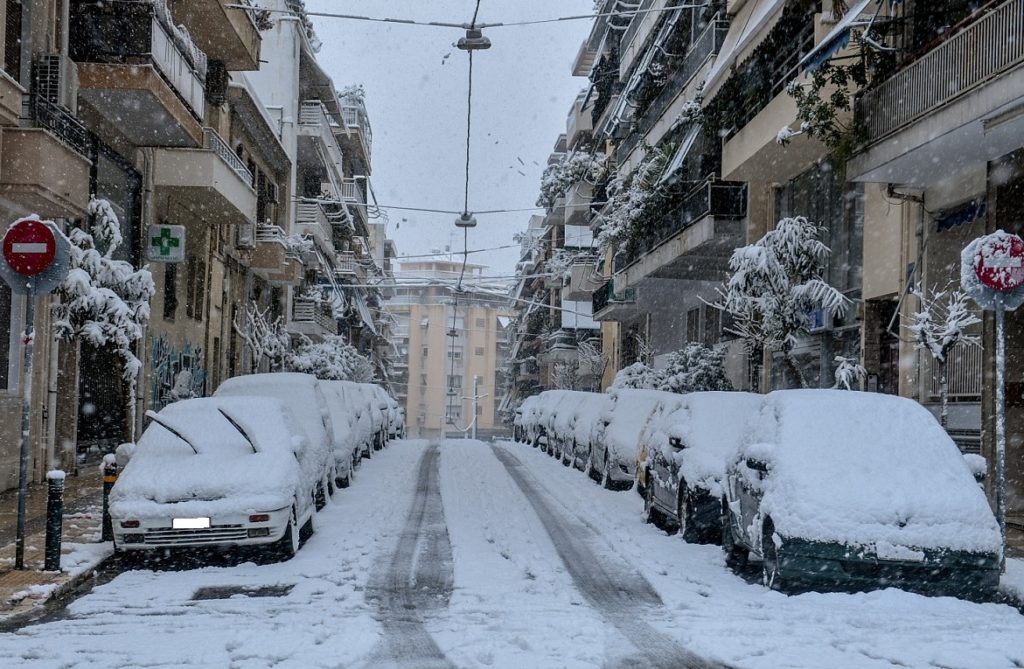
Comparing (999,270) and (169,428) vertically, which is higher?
(999,270)

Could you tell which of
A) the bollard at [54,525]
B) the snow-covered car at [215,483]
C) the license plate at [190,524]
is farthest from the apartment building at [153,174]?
the license plate at [190,524]

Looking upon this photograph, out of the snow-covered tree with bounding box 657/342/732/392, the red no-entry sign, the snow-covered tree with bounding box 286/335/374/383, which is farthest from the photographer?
the snow-covered tree with bounding box 286/335/374/383

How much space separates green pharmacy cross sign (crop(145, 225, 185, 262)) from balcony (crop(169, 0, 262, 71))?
495 cm

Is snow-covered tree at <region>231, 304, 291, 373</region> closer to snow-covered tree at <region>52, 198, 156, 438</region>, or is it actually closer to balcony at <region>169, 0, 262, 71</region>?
balcony at <region>169, 0, 262, 71</region>

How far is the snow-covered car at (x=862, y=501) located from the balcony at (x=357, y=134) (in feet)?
165

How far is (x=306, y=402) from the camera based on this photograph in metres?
16.1

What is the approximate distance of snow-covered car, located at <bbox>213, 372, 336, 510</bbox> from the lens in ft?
48.8

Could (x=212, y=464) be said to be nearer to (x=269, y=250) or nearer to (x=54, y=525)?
(x=54, y=525)

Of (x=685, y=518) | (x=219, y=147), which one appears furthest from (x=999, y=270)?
(x=219, y=147)

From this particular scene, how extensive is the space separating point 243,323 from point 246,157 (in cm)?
515

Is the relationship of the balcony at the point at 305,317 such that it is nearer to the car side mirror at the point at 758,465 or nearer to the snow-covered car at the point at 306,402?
the snow-covered car at the point at 306,402

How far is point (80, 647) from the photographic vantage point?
6.93m

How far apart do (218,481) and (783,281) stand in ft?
35.8

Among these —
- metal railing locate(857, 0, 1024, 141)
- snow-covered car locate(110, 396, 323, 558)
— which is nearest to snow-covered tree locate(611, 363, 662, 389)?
metal railing locate(857, 0, 1024, 141)
